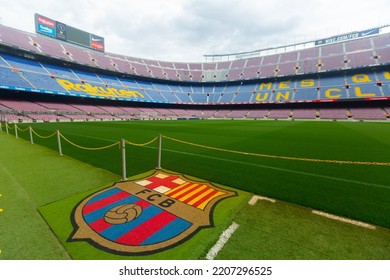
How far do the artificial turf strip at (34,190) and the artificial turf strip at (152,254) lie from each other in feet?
0.38

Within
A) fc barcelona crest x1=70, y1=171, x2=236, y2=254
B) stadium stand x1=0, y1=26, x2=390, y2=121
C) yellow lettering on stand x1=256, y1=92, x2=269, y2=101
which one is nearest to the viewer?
fc barcelona crest x1=70, y1=171, x2=236, y2=254

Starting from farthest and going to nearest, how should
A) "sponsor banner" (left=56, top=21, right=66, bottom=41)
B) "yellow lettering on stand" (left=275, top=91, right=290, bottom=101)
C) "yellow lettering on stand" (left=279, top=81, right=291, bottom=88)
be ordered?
"yellow lettering on stand" (left=279, top=81, right=291, bottom=88), "sponsor banner" (left=56, top=21, right=66, bottom=41), "yellow lettering on stand" (left=275, top=91, right=290, bottom=101)

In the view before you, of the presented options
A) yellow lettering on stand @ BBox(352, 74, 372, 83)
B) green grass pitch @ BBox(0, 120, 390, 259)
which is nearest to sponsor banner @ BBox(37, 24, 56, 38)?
green grass pitch @ BBox(0, 120, 390, 259)

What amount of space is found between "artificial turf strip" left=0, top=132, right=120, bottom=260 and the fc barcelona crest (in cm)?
46

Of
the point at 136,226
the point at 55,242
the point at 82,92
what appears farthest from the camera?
the point at 82,92

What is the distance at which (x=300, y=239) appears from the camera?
2.75 metres

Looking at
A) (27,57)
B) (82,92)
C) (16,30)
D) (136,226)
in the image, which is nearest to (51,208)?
(136,226)

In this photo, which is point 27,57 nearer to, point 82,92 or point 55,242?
point 82,92

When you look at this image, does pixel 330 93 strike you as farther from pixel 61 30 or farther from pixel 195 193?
pixel 61 30

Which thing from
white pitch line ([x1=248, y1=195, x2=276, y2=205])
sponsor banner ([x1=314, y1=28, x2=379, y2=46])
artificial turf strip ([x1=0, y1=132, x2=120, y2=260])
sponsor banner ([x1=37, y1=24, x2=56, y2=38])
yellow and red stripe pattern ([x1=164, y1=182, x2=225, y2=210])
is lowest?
artificial turf strip ([x1=0, y1=132, x2=120, y2=260])

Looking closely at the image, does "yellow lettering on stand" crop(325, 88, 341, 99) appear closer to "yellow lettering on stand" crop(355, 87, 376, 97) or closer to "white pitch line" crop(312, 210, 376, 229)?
"yellow lettering on stand" crop(355, 87, 376, 97)

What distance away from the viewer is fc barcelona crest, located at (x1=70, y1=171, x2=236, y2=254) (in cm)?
267

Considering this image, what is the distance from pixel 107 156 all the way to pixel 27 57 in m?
45.5
